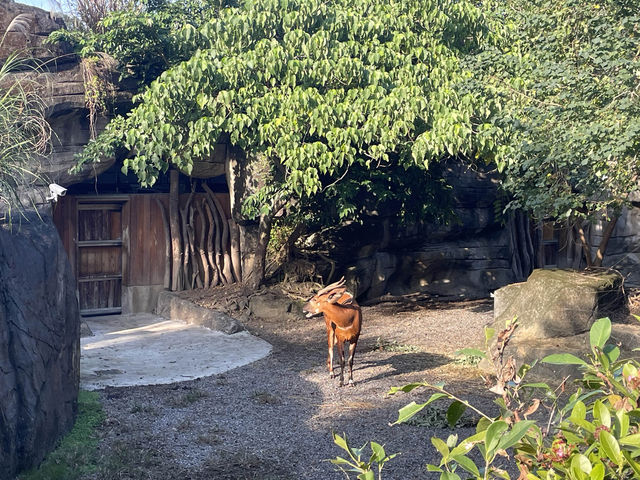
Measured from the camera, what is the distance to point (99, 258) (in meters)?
14.0

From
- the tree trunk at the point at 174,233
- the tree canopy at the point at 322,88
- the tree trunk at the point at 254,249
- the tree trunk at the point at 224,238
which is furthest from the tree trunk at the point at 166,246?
the tree canopy at the point at 322,88

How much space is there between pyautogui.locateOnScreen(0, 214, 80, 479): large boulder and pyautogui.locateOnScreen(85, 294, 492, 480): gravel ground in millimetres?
596

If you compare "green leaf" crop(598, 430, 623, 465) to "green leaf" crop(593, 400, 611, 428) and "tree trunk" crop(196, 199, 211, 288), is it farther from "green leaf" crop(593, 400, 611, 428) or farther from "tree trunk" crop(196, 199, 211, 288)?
"tree trunk" crop(196, 199, 211, 288)

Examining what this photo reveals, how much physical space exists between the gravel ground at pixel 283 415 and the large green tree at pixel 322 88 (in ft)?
8.86

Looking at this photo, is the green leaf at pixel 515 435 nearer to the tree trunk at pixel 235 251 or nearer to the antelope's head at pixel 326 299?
the antelope's head at pixel 326 299

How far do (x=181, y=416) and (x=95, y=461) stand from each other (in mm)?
1504

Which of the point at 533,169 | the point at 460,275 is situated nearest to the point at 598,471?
the point at 533,169

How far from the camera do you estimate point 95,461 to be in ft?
19.6

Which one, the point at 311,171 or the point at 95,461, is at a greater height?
the point at 311,171

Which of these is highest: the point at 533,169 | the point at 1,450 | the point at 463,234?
the point at 533,169

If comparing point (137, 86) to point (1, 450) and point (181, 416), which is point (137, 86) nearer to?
point (181, 416)

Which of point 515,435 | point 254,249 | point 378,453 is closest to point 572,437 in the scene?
point 515,435

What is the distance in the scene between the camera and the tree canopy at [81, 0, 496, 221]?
10086 mm

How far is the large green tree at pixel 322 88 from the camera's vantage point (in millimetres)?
10086
